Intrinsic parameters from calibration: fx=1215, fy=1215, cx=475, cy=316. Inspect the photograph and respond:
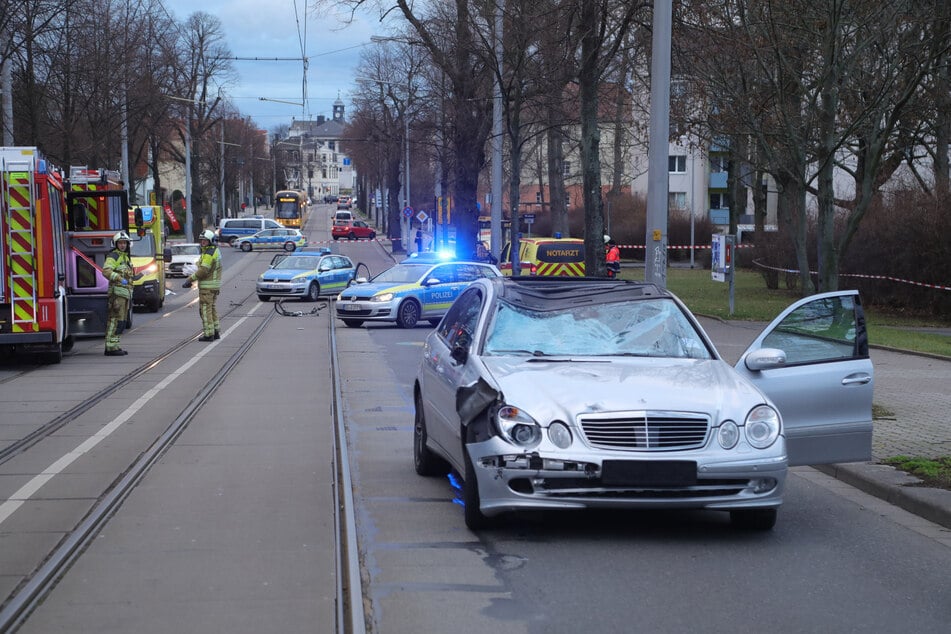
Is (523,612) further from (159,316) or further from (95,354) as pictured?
(159,316)

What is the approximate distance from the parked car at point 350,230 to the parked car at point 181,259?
37.7 meters

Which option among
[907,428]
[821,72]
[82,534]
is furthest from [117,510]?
[821,72]

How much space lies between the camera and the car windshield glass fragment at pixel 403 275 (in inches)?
1090

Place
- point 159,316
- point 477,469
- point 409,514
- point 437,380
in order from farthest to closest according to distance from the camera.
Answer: point 159,316 → point 437,380 → point 409,514 → point 477,469

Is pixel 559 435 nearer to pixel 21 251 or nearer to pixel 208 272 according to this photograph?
pixel 21 251

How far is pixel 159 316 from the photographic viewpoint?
104 ft

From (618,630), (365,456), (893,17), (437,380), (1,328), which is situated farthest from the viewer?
(1,328)

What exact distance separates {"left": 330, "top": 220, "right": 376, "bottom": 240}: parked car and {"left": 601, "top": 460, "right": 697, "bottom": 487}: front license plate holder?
84042 mm

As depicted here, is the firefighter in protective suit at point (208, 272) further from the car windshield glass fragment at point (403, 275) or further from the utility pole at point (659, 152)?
the utility pole at point (659, 152)

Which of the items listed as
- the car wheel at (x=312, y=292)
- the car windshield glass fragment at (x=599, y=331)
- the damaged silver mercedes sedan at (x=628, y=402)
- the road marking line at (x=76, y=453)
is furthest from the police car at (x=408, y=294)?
the car windshield glass fragment at (x=599, y=331)

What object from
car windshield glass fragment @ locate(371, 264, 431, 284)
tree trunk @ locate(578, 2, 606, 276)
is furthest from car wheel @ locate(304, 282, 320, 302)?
tree trunk @ locate(578, 2, 606, 276)

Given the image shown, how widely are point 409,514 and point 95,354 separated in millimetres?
13974

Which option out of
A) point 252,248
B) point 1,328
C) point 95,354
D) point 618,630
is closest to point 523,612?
point 618,630

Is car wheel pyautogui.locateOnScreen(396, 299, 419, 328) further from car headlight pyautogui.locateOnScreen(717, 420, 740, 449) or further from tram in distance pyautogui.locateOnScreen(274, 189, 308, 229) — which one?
tram in distance pyautogui.locateOnScreen(274, 189, 308, 229)
